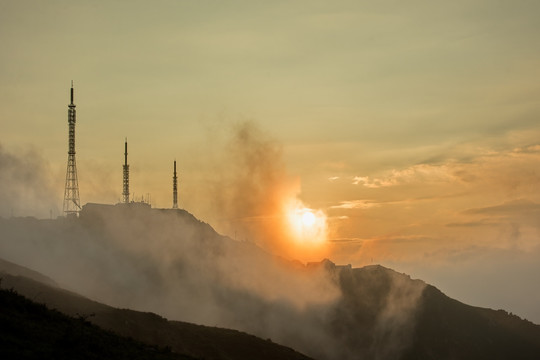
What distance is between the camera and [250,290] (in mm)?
171750

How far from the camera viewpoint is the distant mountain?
5861 inches

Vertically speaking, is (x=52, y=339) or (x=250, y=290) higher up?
(x=250, y=290)

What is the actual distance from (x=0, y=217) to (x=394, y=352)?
9479cm

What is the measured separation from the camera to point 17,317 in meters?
43.2

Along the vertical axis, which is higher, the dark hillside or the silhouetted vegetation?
the dark hillside

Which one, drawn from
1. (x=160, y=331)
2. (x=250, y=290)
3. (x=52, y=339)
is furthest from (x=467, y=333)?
(x=52, y=339)

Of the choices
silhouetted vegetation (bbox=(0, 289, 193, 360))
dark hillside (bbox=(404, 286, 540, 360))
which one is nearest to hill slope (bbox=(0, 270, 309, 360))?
silhouetted vegetation (bbox=(0, 289, 193, 360))

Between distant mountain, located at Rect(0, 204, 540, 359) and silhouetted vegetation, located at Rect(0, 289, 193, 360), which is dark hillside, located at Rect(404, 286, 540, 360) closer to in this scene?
distant mountain, located at Rect(0, 204, 540, 359)

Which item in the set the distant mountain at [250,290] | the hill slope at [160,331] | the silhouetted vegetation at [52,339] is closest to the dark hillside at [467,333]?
the distant mountain at [250,290]

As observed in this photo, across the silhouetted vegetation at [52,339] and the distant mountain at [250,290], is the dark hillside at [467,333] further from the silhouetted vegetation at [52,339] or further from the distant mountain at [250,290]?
the silhouetted vegetation at [52,339]

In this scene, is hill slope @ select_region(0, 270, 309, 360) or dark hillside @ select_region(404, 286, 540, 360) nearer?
hill slope @ select_region(0, 270, 309, 360)

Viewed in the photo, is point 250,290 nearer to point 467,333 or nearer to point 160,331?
point 467,333

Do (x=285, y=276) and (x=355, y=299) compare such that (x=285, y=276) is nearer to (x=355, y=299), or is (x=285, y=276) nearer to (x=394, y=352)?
(x=355, y=299)

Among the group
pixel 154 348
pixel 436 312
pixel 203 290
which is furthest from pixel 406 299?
pixel 154 348
